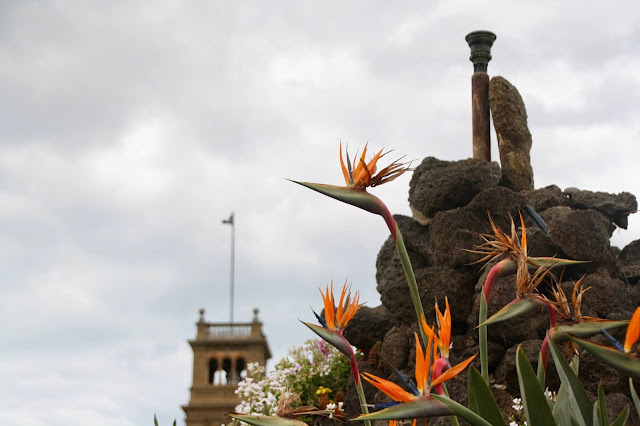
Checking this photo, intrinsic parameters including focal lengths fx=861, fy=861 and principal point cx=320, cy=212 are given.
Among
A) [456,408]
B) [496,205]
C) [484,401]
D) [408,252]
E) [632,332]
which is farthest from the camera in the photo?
[408,252]

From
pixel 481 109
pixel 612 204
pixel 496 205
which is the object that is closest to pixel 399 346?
pixel 496 205

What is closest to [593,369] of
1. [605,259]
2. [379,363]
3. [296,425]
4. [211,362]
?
[605,259]

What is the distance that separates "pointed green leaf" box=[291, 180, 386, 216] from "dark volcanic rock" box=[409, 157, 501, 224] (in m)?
7.56

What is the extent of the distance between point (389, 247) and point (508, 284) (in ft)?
8.57

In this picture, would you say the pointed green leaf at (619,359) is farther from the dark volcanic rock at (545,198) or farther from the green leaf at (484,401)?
the dark volcanic rock at (545,198)

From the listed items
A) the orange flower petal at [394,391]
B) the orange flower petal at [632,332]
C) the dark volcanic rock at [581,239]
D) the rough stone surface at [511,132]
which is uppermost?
the rough stone surface at [511,132]

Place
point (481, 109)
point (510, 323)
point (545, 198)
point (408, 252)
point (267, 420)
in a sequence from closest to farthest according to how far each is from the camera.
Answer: point (267, 420) < point (510, 323) < point (545, 198) < point (408, 252) < point (481, 109)

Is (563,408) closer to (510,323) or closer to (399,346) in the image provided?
(510,323)

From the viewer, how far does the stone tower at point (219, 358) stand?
2677 inches

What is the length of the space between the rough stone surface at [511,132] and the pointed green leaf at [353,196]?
8922 mm

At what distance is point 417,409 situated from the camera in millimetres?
1948

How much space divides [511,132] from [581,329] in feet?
31.4

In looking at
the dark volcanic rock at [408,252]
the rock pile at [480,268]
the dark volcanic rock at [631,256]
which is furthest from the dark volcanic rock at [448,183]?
the dark volcanic rock at [631,256]

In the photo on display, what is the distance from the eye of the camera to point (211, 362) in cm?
7200
